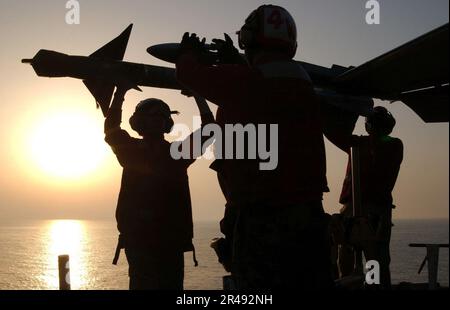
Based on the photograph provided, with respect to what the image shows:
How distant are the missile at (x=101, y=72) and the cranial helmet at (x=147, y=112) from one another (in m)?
1.41

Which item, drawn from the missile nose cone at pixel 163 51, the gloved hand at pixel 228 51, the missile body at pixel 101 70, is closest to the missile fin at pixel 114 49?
the missile body at pixel 101 70

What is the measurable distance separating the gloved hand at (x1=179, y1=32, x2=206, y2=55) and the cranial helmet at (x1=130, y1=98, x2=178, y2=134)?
3160 mm

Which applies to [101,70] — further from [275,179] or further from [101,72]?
[275,179]

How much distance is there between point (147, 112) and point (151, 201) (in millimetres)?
1330

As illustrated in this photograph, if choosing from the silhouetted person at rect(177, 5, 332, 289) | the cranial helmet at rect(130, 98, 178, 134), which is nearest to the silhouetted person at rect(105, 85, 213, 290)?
the cranial helmet at rect(130, 98, 178, 134)

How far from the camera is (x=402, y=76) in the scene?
4.32 meters

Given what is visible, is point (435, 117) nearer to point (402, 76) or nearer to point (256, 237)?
point (402, 76)

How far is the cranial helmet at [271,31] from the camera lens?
4227mm

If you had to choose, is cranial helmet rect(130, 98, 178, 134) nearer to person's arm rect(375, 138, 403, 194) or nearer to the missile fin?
the missile fin

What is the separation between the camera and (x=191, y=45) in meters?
4.27

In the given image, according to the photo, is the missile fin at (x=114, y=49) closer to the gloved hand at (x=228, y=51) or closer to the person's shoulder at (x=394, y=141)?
the gloved hand at (x=228, y=51)

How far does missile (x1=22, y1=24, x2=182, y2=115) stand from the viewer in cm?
884

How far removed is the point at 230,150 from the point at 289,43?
1060mm

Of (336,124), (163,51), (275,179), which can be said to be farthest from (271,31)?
(163,51)
